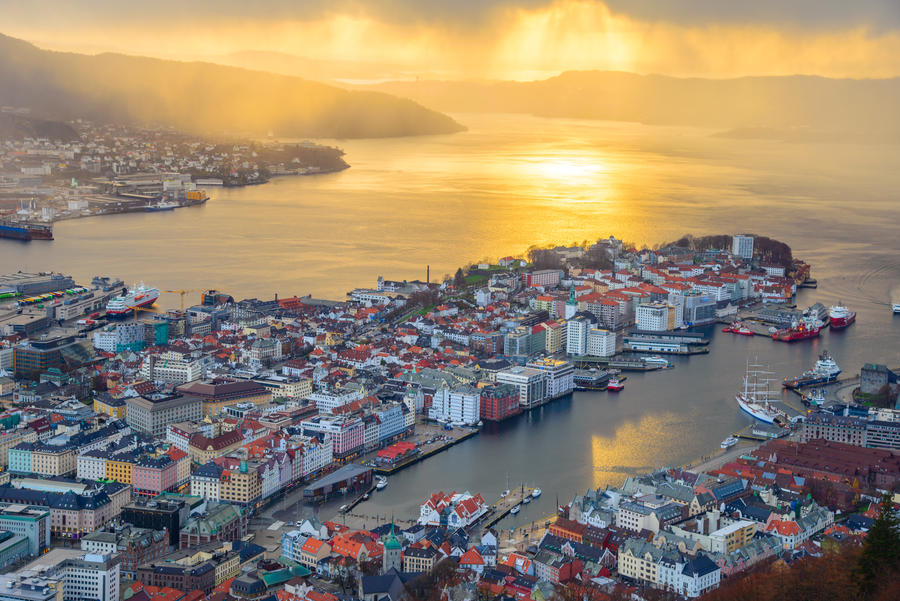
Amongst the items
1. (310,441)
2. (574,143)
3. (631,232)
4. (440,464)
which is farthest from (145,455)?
(574,143)

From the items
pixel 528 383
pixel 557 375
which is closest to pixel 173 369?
pixel 528 383

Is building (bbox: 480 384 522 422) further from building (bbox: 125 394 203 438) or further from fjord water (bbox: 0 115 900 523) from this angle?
building (bbox: 125 394 203 438)

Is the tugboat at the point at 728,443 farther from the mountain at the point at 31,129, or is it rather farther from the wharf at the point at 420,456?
the mountain at the point at 31,129

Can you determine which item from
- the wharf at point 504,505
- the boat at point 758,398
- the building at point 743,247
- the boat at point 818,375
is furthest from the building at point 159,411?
the building at point 743,247

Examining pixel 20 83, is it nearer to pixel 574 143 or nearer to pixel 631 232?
pixel 574 143

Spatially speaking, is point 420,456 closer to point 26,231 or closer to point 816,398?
point 816,398

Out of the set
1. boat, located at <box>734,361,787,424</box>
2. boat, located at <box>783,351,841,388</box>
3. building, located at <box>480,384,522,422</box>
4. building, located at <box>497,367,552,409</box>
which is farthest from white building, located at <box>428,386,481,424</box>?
boat, located at <box>783,351,841,388</box>
